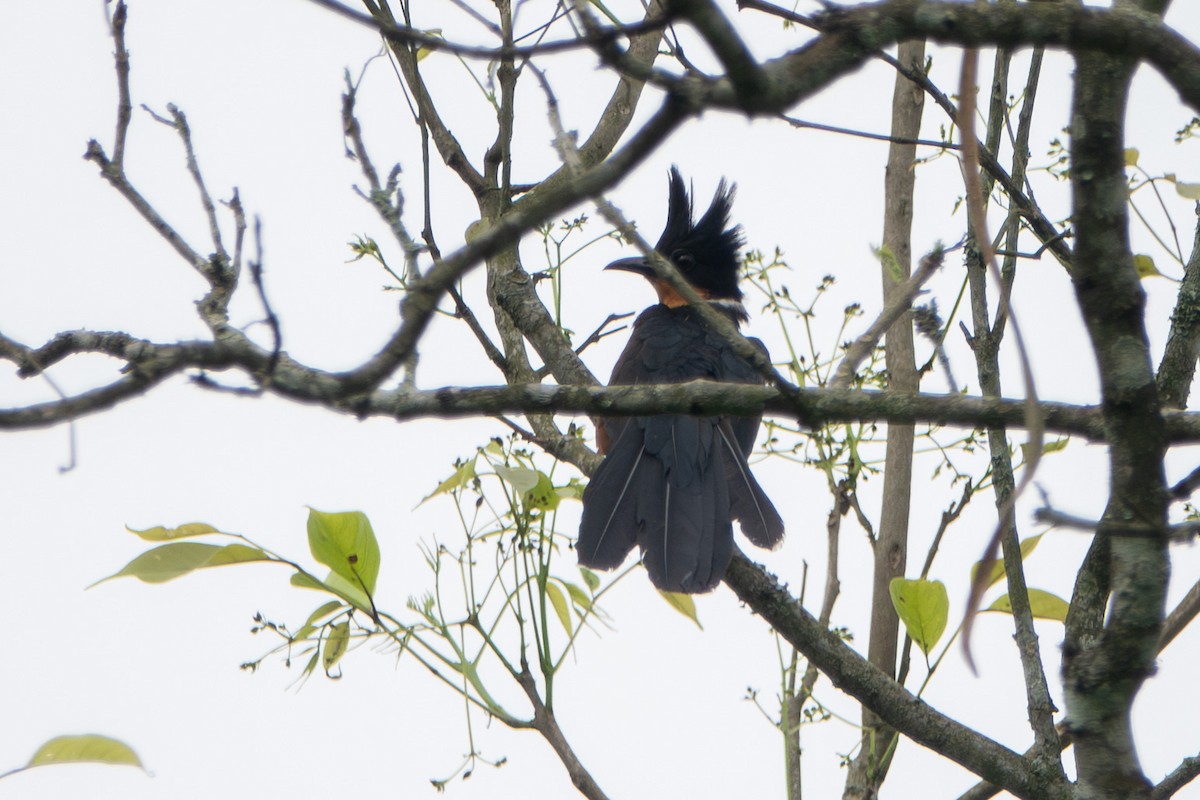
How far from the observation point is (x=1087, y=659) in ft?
5.31

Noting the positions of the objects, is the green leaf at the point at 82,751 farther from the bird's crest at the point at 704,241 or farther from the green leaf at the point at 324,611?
the bird's crest at the point at 704,241

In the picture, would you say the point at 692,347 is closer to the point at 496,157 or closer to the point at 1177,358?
the point at 496,157

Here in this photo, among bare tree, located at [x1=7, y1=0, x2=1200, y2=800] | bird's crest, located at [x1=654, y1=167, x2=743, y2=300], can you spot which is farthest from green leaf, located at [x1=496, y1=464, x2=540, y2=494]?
bird's crest, located at [x1=654, y1=167, x2=743, y2=300]

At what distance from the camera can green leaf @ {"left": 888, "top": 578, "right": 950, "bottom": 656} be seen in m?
2.74

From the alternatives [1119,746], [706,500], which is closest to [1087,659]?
[1119,746]

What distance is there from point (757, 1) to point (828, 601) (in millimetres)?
1505

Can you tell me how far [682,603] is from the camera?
3340 mm

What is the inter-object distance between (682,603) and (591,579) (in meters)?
0.28

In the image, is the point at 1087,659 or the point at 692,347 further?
the point at 692,347

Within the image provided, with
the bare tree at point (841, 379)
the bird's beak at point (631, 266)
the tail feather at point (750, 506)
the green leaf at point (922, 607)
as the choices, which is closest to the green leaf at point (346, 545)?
the bare tree at point (841, 379)

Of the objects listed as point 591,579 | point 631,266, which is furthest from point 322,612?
point 631,266

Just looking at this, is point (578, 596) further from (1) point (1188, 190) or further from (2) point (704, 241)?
(2) point (704, 241)

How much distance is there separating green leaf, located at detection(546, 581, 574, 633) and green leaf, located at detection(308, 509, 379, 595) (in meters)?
0.65

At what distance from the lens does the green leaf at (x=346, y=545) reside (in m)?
2.54
